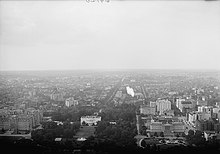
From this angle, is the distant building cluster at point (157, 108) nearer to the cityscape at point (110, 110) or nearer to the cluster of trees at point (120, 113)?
the cityscape at point (110, 110)

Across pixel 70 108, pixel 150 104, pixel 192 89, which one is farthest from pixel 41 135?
pixel 192 89

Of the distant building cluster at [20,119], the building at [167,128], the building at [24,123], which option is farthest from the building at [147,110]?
the building at [24,123]

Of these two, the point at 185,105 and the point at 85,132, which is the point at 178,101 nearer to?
the point at 185,105

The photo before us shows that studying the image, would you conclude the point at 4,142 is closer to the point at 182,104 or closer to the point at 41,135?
the point at 41,135

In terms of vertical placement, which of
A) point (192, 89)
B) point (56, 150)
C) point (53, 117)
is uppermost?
point (192, 89)

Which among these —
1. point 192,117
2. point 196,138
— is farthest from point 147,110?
point 196,138

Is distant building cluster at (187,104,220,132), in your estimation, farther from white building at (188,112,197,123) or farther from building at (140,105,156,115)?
building at (140,105,156,115)

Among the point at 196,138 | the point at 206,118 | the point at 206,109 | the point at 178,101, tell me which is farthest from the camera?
the point at 178,101
